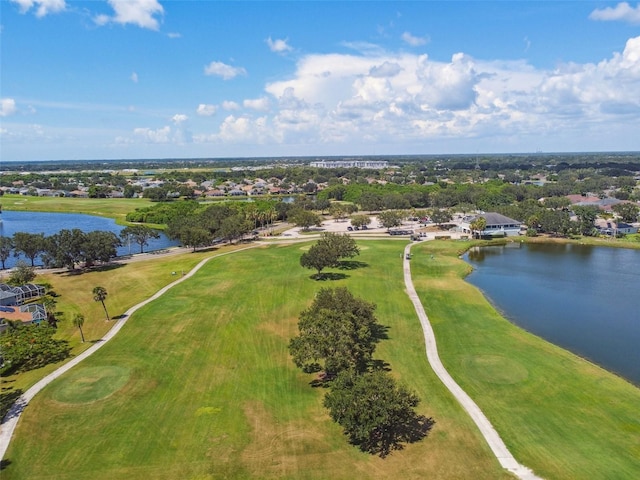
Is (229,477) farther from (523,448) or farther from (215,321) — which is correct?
(215,321)

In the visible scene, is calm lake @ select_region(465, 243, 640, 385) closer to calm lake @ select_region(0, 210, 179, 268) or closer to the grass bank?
the grass bank

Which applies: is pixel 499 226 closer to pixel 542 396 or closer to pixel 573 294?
pixel 573 294

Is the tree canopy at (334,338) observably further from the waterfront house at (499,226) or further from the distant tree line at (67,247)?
the waterfront house at (499,226)

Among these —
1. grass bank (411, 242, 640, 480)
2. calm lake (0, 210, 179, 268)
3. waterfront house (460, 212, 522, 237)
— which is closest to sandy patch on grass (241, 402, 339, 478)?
grass bank (411, 242, 640, 480)

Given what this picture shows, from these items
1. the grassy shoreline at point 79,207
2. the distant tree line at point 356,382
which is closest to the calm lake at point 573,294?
the distant tree line at point 356,382

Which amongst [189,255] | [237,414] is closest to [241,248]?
[189,255]

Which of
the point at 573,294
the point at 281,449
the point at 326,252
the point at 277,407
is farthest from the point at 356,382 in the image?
the point at 573,294
